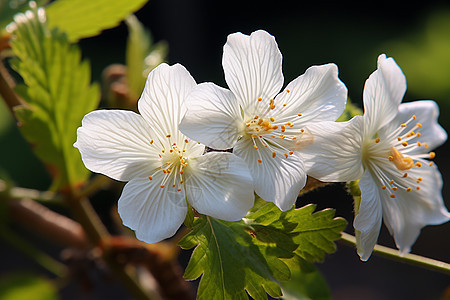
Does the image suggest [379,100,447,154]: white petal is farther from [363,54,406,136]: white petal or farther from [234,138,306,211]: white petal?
[234,138,306,211]: white petal

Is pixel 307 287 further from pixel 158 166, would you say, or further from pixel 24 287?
pixel 24 287

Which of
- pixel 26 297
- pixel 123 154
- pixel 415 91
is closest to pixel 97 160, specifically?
pixel 123 154

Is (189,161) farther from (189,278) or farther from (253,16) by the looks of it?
(253,16)

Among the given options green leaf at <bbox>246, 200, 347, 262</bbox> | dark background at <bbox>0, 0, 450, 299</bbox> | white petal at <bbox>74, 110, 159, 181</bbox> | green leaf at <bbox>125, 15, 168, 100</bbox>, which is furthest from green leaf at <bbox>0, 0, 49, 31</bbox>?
dark background at <bbox>0, 0, 450, 299</bbox>

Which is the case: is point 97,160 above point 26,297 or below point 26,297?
above

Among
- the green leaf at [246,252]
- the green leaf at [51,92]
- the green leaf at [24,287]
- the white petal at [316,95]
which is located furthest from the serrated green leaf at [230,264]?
the green leaf at [24,287]

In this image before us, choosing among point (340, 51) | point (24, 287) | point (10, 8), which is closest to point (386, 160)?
point (10, 8)
